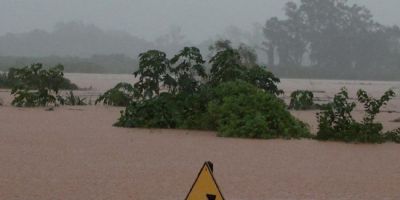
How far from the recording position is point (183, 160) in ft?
30.2

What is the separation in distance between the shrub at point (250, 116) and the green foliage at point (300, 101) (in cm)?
493

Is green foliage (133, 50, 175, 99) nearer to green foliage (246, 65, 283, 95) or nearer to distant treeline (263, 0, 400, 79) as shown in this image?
green foliage (246, 65, 283, 95)

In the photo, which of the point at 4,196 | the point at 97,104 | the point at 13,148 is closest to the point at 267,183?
the point at 4,196

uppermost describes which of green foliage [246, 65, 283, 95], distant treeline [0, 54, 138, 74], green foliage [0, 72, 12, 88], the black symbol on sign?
distant treeline [0, 54, 138, 74]

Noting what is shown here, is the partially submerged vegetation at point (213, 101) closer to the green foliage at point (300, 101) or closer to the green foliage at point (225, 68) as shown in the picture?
the green foliage at point (225, 68)

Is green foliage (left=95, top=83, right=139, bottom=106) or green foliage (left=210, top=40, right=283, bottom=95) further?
green foliage (left=95, top=83, right=139, bottom=106)

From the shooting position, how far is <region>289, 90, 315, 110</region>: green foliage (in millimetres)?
17859

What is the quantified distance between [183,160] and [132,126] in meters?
4.23

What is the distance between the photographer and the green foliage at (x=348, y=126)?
38.4 feet

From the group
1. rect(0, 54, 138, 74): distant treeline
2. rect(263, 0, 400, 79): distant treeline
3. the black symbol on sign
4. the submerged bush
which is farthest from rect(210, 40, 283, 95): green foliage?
rect(263, 0, 400, 79): distant treeline

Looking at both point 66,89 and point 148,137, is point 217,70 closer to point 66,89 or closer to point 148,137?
point 148,137

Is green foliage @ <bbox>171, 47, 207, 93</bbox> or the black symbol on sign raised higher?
green foliage @ <bbox>171, 47, 207, 93</bbox>

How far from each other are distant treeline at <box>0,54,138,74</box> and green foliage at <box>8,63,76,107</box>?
116 feet

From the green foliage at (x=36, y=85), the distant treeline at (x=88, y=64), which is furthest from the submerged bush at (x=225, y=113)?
the distant treeline at (x=88, y=64)
